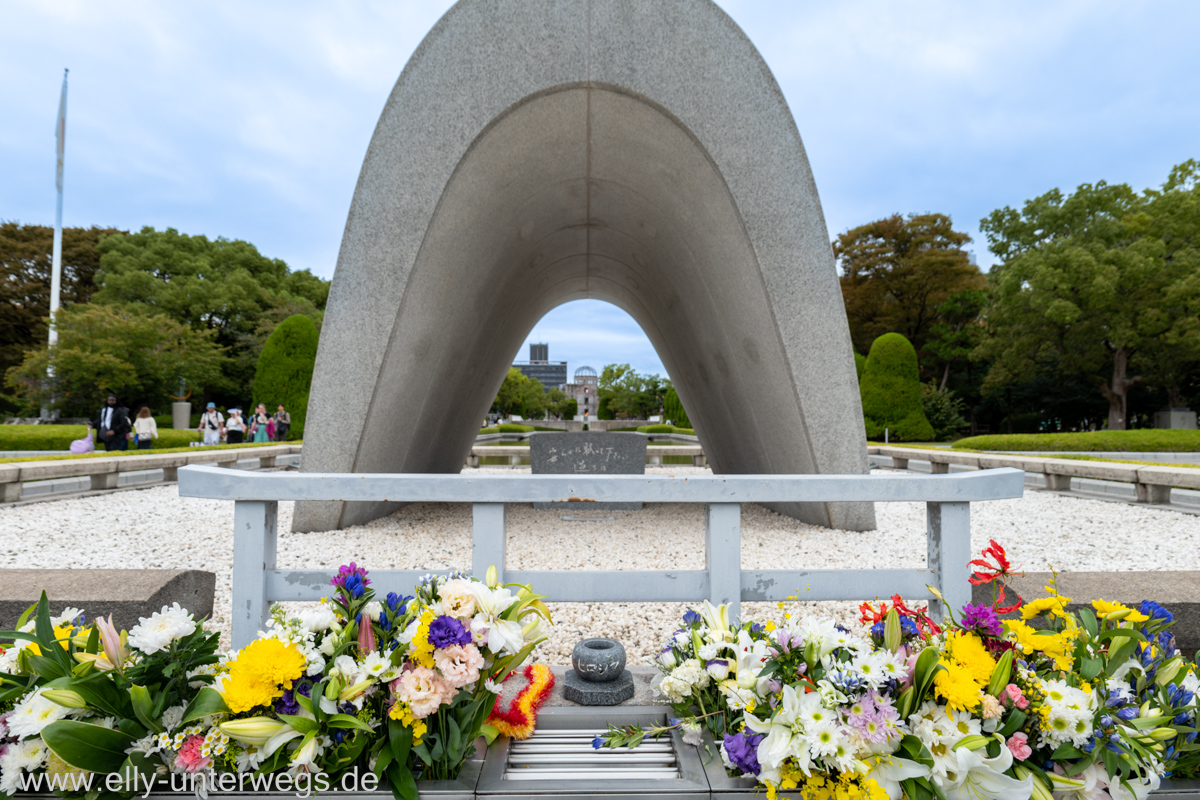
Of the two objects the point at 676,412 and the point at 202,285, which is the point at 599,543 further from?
the point at 202,285

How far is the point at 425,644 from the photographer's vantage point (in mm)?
1600

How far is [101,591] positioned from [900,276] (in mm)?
32671

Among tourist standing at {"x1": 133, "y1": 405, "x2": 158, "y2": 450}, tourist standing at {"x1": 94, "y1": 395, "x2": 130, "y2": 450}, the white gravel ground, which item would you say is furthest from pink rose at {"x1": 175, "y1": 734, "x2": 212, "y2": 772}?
tourist standing at {"x1": 133, "y1": 405, "x2": 158, "y2": 450}

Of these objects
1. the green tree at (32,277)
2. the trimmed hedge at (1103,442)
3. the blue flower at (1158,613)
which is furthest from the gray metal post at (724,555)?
the green tree at (32,277)

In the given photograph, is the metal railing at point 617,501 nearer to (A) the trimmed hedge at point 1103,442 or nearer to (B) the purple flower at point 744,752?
(B) the purple flower at point 744,752

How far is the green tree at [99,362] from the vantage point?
784 inches

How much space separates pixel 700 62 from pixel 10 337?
38.0 m

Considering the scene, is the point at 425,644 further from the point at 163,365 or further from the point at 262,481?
the point at 163,365

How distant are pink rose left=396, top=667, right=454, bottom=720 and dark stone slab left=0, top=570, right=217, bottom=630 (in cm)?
151

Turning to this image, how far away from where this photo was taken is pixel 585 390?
103 m

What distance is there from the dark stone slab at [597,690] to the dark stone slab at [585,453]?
5733 mm

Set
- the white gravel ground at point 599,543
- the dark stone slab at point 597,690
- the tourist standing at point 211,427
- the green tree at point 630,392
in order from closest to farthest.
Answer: the dark stone slab at point 597,690
the white gravel ground at point 599,543
the tourist standing at point 211,427
the green tree at point 630,392

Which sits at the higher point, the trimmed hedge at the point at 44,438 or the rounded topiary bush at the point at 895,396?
the rounded topiary bush at the point at 895,396

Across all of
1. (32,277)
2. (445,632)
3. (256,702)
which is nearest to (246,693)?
(256,702)
